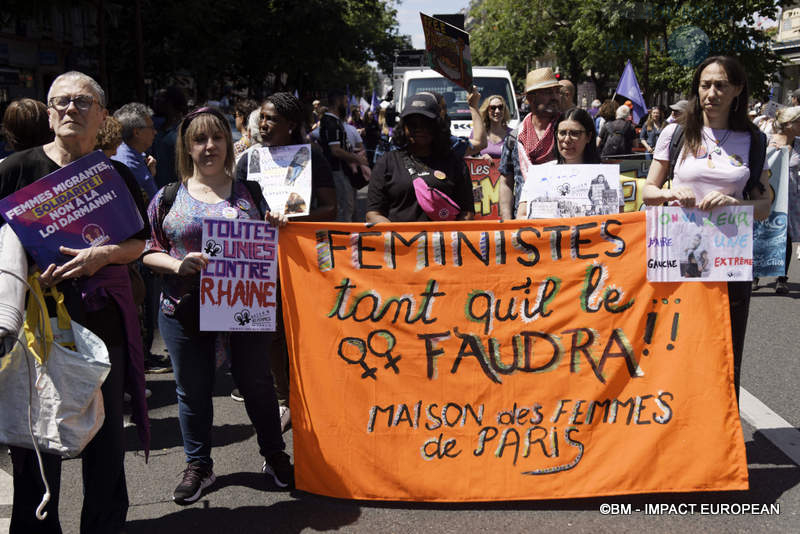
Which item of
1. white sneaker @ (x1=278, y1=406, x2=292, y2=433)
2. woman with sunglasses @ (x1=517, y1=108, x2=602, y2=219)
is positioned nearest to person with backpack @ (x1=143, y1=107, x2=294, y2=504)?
white sneaker @ (x1=278, y1=406, x2=292, y2=433)

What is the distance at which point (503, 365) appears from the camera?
383 centimetres

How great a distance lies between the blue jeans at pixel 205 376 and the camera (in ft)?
12.5

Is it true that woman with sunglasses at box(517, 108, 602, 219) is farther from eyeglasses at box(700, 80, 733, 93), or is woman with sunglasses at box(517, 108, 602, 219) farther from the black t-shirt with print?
eyeglasses at box(700, 80, 733, 93)

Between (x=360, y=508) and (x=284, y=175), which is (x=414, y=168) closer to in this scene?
(x=284, y=175)

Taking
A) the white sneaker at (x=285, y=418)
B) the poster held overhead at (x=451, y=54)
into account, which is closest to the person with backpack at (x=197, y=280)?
the white sneaker at (x=285, y=418)

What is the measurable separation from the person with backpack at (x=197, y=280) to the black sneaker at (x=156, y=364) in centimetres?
239

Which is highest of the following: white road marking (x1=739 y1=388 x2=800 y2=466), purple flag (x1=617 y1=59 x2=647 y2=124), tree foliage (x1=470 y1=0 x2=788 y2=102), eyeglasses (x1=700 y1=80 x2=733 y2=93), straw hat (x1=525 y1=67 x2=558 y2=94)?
tree foliage (x1=470 y1=0 x2=788 y2=102)

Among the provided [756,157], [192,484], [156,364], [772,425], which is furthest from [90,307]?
[772,425]

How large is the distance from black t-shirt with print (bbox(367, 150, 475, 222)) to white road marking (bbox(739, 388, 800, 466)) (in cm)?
208

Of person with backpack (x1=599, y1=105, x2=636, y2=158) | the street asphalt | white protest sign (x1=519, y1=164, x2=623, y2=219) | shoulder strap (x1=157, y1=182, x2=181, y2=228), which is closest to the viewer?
the street asphalt

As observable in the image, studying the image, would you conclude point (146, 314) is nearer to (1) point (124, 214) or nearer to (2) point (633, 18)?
(1) point (124, 214)

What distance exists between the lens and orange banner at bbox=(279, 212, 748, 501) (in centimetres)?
377

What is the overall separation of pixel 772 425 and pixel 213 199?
132 inches

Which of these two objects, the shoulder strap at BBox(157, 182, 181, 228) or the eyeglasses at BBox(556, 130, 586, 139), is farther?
the eyeglasses at BBox(556, 130, 586, 139)
